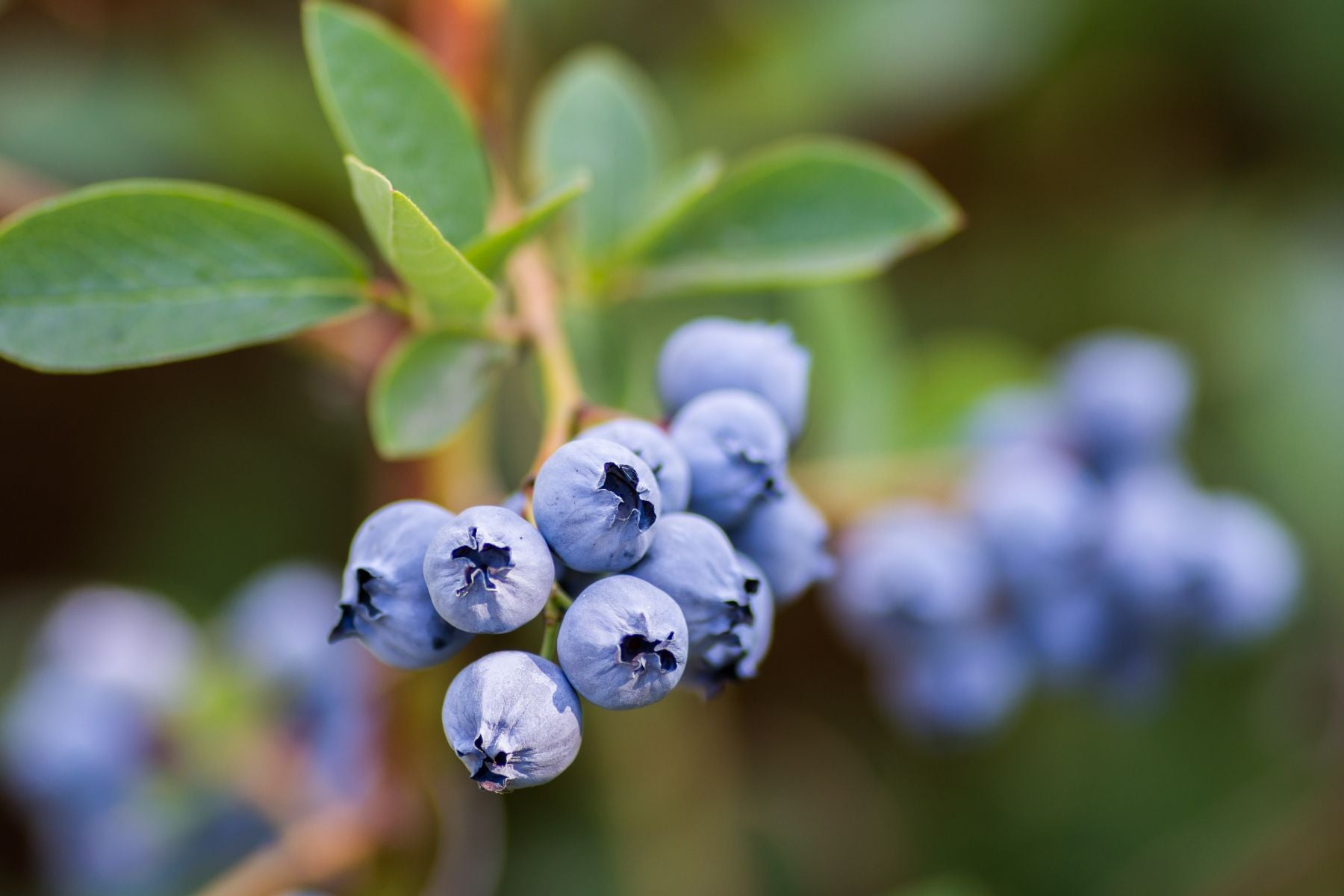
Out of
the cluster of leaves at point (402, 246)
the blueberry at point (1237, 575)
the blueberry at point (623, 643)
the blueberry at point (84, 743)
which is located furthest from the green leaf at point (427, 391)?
the blueberry at point (1237, 575)

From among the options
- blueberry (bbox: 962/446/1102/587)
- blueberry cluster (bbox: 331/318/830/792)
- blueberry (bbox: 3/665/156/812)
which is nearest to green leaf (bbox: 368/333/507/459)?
blueberry cluster (bbox: 331/318/830/792)

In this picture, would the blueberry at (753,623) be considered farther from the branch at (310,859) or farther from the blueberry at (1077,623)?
the blueberry at (1077,623)

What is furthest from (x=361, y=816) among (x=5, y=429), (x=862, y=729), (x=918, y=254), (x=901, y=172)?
(x=918, y=254)

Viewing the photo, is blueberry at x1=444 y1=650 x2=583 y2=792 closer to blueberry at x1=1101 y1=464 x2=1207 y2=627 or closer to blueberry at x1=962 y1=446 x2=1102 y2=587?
blueberry at x1=962 y1=446 x2=1102 y2=587

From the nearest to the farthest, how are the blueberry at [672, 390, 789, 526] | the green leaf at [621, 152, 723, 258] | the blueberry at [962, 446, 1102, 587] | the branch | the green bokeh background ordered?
the blueberry at [672, 390, 789, 526], the green leaf at [621, 152, 723, 258], the branch, the blueberry at [962, 446, 1102, 587], the green bokeh background

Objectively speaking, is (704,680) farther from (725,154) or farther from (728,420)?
(725,154)

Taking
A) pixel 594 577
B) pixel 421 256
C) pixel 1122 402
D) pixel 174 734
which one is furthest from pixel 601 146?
pixel 174 734

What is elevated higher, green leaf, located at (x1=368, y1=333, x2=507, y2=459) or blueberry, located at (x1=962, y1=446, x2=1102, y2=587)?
blueberry, located at (x1=962, y1=446, x2=1102, y2=587)
